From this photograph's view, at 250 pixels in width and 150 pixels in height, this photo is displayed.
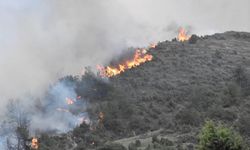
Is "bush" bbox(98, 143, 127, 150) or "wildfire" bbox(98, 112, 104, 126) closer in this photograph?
"bush" bbox(98, 143, 127, 150)

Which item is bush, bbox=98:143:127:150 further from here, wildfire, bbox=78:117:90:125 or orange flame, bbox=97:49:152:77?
orange flame, bbox=97:49:152:77

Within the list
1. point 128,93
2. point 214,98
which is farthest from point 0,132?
point 214,98

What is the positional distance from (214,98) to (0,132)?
45.9 m

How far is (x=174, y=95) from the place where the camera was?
435 ft

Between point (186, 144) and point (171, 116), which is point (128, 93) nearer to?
point (171, 116)

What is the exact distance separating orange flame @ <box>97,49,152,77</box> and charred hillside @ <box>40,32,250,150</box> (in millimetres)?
2624

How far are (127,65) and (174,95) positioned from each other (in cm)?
3441

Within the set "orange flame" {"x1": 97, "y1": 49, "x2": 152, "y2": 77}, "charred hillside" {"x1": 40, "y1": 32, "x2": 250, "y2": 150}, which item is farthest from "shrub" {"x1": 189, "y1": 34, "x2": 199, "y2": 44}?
"orange flame" {"x1": 97, "y1": 49, "x2": 152, "y2": 77}

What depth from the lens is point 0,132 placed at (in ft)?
385

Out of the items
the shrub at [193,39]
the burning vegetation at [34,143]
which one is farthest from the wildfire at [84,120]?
the shrub at [193,39]

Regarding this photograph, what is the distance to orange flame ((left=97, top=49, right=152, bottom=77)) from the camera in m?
159

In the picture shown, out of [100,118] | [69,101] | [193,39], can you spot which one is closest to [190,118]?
[100,118]

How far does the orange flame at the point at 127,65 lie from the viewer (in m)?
159

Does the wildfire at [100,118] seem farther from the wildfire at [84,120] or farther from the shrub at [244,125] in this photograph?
the shrub at [244,125]
